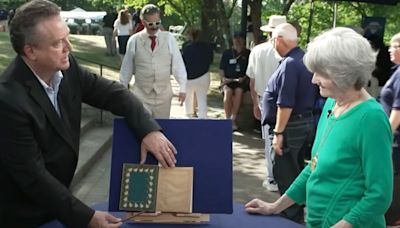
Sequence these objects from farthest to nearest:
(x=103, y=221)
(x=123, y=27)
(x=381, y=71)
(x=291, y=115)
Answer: (x=123, y=27) < (x=381, y=71) < (x=291, y=115) < (x=103, y=221)

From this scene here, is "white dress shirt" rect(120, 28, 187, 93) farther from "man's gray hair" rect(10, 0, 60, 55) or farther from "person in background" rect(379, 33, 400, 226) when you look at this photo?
"man's gray hair" rect(10, 0, 60, 55)

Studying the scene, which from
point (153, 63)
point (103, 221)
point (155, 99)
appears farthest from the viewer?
point (155, 99)

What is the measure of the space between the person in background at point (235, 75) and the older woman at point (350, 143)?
6.44 meters

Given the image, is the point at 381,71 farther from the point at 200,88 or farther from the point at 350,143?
the point at 350,143

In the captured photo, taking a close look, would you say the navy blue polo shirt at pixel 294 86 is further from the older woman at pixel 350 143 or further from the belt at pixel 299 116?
the older woman at pixel 350 143

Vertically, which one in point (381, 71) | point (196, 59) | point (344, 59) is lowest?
point (381, 71)

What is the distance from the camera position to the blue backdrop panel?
2.26m

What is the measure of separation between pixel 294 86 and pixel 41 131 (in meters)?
2.67

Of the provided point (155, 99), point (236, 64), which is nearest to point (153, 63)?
point (155, 99)

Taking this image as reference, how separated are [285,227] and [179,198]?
493mm

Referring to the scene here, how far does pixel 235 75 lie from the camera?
28.3 ft

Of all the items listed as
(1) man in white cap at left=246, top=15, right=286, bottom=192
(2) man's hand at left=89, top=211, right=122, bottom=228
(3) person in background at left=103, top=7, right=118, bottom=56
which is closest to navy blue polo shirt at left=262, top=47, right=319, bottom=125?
(1) man in white cap at left=246, top=15, right=286, bottom=192

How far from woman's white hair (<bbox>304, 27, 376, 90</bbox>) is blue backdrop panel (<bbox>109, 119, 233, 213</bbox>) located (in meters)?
0.48

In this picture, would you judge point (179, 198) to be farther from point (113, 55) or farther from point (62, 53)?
point (113, 55)
